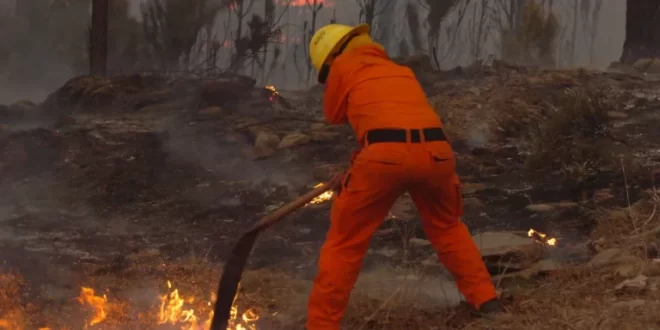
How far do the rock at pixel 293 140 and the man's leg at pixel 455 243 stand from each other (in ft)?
14.2

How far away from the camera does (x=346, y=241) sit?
9.60 ft

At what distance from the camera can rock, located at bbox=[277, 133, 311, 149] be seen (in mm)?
7359

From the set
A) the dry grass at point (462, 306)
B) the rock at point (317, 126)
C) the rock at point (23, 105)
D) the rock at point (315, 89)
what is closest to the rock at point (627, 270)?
the dry grass at point (462, 306)

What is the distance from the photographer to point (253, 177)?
6.75 m

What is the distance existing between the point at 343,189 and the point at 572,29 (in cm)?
1215

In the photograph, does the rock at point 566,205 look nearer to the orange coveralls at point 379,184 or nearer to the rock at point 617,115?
the rock at point 617,115

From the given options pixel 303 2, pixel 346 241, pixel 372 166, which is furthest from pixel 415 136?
pixel 303 2

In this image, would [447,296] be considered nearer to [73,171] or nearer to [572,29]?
[73,171]

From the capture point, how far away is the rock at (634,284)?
127 inches

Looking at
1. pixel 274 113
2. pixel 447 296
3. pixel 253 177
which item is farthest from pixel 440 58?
pixel 447 296

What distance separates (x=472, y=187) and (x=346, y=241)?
3.39 m

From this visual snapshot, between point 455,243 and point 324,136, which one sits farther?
point 324,136

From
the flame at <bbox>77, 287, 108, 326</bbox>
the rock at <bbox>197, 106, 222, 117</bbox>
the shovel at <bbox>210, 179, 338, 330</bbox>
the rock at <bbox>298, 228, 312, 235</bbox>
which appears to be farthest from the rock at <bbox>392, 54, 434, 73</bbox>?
the shovel at <bbox>210, 179, 338, 330</bbox>

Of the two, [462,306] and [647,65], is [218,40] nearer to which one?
[647,65]
